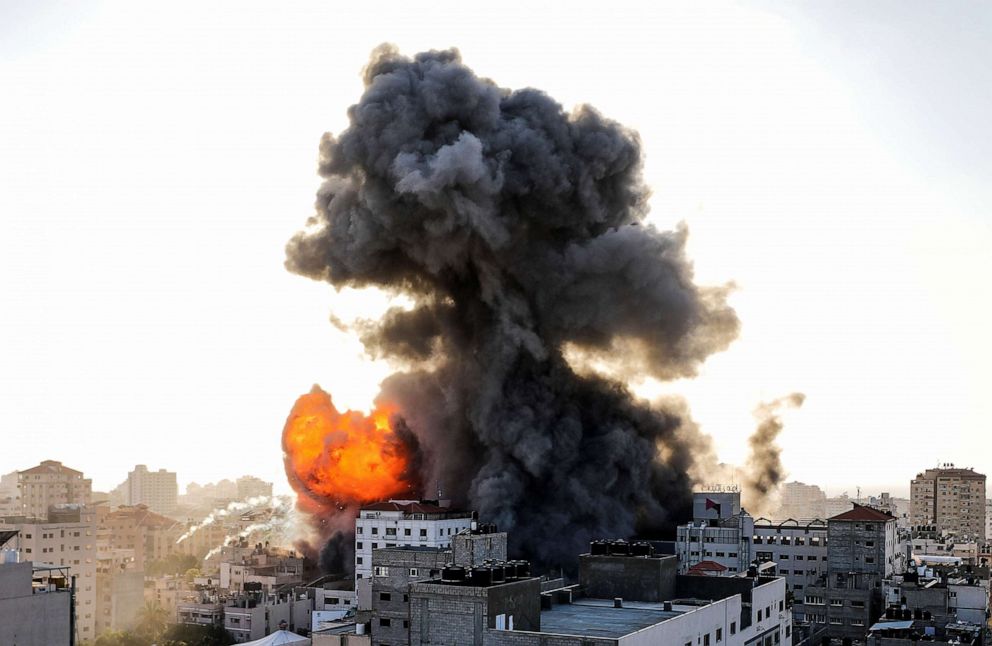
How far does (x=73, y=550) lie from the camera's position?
91250 millimetres

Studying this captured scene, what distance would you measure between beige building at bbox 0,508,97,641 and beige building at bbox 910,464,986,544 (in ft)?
303

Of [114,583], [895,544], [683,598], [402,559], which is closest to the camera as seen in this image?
[683,598]

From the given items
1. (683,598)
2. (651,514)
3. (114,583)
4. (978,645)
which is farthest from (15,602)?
(114,583)

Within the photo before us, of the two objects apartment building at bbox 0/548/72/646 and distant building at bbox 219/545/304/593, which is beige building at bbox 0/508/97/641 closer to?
distant building at bbox 219/545/304/593

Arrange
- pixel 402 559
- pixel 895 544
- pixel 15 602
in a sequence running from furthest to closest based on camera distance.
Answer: pixel 895 544, pixel 402 559, pixel 15 602

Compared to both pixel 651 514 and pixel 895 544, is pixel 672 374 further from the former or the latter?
pixel 895 544

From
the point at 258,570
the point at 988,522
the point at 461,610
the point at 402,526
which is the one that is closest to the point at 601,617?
the point at 461,610

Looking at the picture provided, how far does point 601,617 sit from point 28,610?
1787 centimetres

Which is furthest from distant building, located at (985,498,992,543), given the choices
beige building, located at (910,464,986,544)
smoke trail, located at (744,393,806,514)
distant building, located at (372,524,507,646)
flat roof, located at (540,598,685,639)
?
flat roof, located at (540,598,685,639)

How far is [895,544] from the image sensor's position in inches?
2847

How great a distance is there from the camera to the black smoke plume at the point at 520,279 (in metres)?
72.4

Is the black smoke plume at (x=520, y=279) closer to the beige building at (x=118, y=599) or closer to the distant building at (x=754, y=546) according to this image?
the distant building at (x=754, y=546)

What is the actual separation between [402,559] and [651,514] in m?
30.9

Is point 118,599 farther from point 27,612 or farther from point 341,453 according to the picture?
point 27,612
